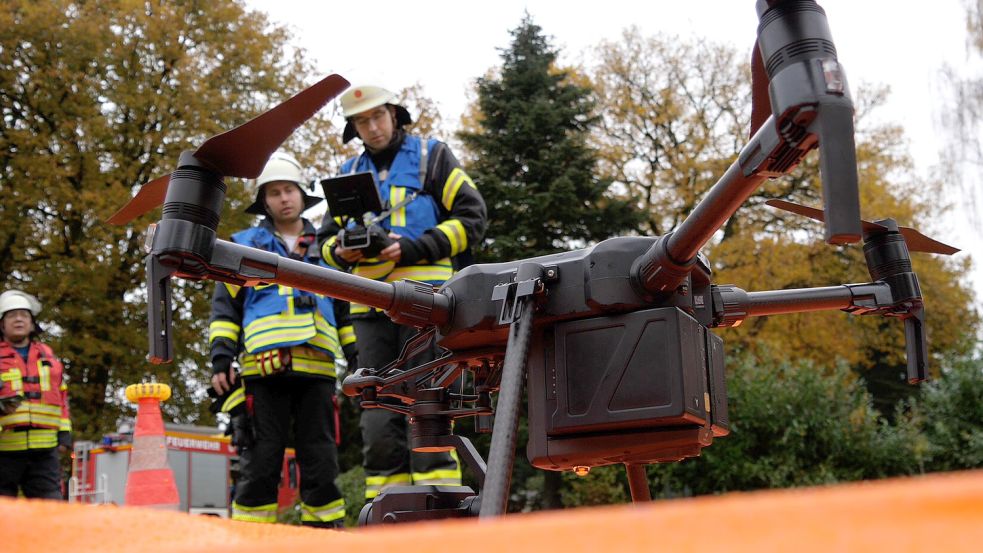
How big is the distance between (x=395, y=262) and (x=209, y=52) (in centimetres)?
→ 1510

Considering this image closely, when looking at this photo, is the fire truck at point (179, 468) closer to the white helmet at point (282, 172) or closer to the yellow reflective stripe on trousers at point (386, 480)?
the white helmet at point (282, 172)

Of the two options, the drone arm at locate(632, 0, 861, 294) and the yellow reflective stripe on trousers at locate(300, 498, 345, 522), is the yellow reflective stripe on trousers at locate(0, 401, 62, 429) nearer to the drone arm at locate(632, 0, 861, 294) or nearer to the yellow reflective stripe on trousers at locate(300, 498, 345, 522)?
the yellow reflective stripe on trousers at locate(300, 498, 345, 522)

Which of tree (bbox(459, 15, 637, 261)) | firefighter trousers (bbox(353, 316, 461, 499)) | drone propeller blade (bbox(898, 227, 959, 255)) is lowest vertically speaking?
firefighter trousers (bbox(353, 316, 461, 499))

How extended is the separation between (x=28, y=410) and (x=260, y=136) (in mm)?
7168

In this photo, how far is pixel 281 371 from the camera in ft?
15.2

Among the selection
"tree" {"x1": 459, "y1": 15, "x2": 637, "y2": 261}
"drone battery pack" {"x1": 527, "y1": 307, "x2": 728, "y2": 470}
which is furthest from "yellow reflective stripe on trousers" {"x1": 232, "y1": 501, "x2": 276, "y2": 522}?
"tree" {"x1": 459, "y1": 15, "x2": 637, "y2": 261}

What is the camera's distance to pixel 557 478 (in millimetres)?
15422

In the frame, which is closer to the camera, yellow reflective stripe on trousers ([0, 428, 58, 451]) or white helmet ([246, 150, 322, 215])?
white helmet ([246, 150, 322, 215])

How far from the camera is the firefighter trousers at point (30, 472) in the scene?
7.89 meters

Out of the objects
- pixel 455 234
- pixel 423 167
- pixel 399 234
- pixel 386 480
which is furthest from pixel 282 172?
pixel 386 480

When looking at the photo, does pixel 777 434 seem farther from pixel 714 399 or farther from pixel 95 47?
pixel 95 47

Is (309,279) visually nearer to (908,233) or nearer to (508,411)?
(508,411)

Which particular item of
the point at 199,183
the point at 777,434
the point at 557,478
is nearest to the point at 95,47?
the point at 557,478

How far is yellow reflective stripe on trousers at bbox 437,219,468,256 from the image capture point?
4195 mm
